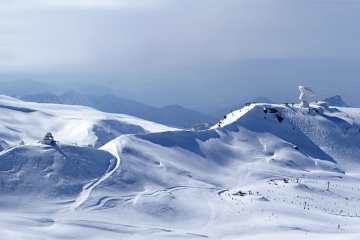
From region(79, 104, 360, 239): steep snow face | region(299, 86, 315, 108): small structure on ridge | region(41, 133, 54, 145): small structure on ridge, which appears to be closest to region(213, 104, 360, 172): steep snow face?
region(79, 104, 360, 239): steep snow face

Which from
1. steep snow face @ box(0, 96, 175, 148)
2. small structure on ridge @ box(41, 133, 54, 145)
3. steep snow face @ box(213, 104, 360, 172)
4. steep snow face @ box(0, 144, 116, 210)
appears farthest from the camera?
steep snow face @ box(0, 96, 175, 148)

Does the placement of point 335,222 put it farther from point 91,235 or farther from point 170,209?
point 91,235

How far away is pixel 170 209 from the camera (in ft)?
168

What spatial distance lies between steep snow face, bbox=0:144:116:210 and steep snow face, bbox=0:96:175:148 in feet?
215

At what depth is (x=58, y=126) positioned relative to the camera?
15175cm

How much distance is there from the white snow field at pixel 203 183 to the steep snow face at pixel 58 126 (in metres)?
64.6

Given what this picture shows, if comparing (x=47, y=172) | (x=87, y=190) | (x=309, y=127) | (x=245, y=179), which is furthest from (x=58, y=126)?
(x=87, y=190)

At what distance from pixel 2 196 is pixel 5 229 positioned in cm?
1175

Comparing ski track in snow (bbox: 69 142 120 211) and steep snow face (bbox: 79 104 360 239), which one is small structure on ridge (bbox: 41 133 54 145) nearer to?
ski track in snow (bbox: 69 142 120 211)

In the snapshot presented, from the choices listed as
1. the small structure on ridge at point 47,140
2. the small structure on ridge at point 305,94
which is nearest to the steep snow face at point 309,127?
the small structure on ridge at point 305,94

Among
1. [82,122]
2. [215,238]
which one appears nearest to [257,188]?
[215,238]

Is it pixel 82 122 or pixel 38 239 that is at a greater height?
pixel 82 122

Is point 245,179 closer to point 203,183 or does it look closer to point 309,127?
point 203,183

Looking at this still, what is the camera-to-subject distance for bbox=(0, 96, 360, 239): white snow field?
45.1 metres
